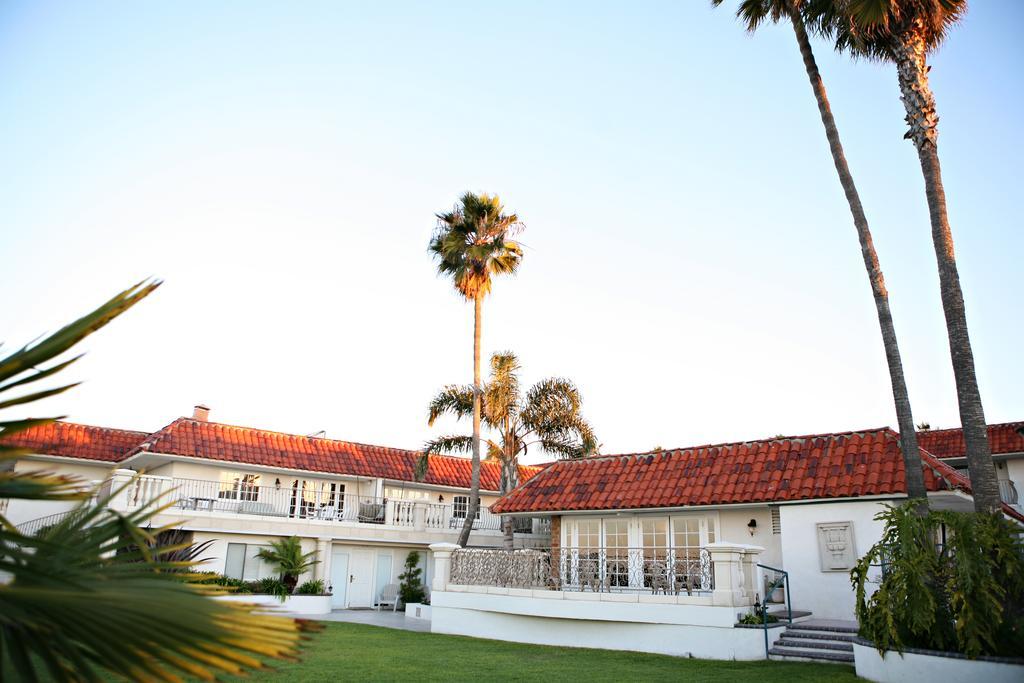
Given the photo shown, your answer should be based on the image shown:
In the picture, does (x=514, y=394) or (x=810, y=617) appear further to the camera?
(x=514, y=394)

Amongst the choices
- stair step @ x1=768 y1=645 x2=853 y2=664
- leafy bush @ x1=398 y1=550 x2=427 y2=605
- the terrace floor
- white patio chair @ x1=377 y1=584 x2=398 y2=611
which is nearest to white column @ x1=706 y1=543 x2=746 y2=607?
stair step @ x1=768 y1=645 x2=853 y2=664

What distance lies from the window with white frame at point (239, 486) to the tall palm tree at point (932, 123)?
2408 centimetres

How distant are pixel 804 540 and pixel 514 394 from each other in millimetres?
12411

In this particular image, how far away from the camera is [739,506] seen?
19328mm

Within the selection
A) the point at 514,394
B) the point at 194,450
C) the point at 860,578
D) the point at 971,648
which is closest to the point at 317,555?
the point at 194,450

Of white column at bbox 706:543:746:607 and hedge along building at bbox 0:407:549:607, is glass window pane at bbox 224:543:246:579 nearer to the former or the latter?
hedge along building at bbox 0:407:549:607

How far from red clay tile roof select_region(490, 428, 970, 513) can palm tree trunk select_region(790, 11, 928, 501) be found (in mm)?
1840

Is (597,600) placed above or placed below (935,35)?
below

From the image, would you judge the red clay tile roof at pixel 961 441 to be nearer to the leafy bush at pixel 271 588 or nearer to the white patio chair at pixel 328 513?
the white patio chair at pixel 328 513

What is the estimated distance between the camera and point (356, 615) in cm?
2512

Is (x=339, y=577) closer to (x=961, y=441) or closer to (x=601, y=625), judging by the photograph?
(x=601, y=625)

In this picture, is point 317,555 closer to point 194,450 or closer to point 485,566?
point 194,450

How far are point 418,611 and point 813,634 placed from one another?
1348 cm

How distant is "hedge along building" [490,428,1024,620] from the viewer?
17.3 metres
